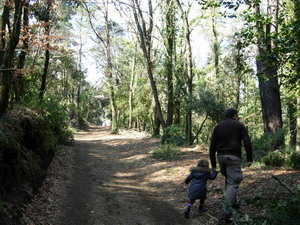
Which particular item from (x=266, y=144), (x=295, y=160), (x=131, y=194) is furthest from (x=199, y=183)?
(x=266, y=144)

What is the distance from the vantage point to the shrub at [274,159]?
8484mm

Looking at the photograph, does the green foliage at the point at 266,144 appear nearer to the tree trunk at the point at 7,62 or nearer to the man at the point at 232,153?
the man at the point at 232,153

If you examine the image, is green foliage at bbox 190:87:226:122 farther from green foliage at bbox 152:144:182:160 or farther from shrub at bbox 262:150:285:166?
shrub at bbox 262:150:285:166

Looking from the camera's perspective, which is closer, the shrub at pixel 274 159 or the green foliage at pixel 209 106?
the shrub at pixel 274 159

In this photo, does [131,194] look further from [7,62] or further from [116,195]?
[7,62]

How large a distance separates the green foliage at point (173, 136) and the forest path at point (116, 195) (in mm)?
2553

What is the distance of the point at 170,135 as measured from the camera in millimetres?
15875

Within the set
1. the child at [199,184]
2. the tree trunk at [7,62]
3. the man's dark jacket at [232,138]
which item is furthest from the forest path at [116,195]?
the tree trunk at [7,62]

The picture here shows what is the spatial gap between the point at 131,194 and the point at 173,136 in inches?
321

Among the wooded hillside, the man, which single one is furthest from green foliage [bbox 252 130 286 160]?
the man

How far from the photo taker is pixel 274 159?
28.1 ft

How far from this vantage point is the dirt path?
598 centimetres

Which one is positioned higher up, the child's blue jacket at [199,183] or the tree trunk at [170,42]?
the tree trunk at [170,42]

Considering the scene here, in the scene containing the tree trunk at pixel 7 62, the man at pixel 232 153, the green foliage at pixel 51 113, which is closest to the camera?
the man at pixel 232 153
